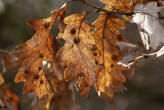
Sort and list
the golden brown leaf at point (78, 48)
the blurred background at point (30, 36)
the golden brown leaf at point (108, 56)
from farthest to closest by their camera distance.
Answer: the blurred background at point (30, 36) → the golden brown leaf at point (108, 56) → the golden brown leaf at point (78, 48)

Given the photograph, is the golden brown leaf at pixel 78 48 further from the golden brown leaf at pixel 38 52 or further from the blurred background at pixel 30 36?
the blurred background at pixel 30 36

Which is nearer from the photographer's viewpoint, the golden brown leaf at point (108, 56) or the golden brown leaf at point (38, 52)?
the golden brown leaf at point (38, 52)

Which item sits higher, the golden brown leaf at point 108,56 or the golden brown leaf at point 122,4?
the golden brown leaf at point 122,4

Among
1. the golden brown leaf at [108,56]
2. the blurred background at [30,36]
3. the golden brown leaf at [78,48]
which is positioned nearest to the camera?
the golden brown leaf at [78,48]

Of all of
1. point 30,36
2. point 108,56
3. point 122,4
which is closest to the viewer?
point 122,4

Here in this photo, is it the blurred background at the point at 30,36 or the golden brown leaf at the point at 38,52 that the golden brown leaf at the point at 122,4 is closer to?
the golden brown leaf at the point at 38,52

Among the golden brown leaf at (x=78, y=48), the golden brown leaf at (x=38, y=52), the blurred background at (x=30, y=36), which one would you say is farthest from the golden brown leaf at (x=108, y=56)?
the blurred background at (x=30, y=36)

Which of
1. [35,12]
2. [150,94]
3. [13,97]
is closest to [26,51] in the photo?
[13,97]

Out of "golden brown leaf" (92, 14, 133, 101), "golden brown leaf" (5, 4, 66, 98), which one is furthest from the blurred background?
"golden brown leaf" (5, 4, 66, 98)

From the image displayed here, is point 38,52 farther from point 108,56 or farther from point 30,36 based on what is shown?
point 30,36

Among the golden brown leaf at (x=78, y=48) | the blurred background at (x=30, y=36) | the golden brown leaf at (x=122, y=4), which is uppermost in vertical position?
the golden brown leaf at (x=122, y=4)

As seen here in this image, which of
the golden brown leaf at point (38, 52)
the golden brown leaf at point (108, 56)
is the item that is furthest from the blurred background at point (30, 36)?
the golden brown leaf at point (38, 52)

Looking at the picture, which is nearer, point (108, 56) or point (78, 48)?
point (78, 48)

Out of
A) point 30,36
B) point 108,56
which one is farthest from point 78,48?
point 30,36
